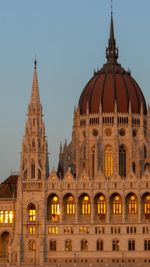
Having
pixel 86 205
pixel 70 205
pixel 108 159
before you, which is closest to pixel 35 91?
pixel 108 159

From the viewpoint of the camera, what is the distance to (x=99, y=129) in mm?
195875

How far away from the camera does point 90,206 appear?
7205 inches

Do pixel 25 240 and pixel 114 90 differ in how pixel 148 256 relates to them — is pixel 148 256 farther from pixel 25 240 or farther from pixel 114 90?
pixel 114 90

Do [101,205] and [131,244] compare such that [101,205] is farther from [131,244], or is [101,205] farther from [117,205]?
→ [131,244]

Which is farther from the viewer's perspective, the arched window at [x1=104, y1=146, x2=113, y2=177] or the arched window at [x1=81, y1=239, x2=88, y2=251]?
the arched window at [x1=104, y1=146, x2=113, y2=177]

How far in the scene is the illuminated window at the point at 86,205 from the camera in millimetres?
184337

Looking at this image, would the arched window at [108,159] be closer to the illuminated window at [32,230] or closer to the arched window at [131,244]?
the arched window at [131,244]

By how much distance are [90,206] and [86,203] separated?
1.97 metres

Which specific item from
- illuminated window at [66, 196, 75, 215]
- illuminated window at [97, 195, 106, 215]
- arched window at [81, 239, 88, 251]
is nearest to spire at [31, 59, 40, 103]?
illuminated window at [66, 196, 75, 215]

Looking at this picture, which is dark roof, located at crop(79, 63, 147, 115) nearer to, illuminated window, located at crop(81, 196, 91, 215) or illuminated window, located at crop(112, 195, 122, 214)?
illuminated window, located at crop(112, 195, 122, 214)

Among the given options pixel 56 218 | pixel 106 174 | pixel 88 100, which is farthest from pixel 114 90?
pixel 56 218

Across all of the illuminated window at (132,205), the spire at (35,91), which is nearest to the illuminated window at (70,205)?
the illuminated window at (132,205)

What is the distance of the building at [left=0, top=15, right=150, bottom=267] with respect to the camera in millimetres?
179625

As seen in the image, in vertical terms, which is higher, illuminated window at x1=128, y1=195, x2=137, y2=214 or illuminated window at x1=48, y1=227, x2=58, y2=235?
illuminated window at x1=128, y1=195, x2=137, y2=214
